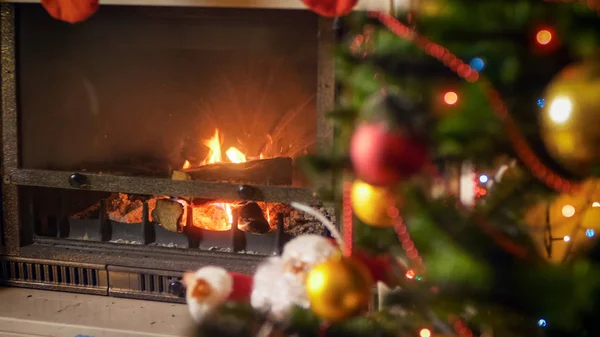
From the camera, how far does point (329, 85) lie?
1361 mm

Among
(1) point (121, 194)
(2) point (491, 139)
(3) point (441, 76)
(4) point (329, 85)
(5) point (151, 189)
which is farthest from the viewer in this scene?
(1) point (121, 194)

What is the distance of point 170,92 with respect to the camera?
5.13 feet

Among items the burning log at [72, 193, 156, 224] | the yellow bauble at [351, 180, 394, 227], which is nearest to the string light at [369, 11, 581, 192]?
the yellow bauble at [351, 180, 394, 227]

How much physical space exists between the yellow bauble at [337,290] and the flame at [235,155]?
84cm

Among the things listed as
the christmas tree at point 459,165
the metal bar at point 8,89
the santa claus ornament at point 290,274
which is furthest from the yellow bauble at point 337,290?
the metal bar at point 8,89

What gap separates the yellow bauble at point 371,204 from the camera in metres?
0.78

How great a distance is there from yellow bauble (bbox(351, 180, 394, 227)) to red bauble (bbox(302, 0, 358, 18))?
1.34ft

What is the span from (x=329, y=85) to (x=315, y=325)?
2.39 ft

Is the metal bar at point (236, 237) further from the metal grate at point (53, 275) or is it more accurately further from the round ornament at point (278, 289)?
the round ornament at point (278, 289)

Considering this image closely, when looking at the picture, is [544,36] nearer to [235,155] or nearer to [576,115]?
[576,115]

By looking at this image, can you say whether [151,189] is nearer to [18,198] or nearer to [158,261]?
[158,261]

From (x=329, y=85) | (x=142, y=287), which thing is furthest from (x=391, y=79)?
(x=142, y=287)

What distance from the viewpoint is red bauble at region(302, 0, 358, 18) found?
1.08 meters

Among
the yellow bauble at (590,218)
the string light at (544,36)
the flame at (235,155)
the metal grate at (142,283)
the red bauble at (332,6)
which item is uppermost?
the red bauble at (332,6)
